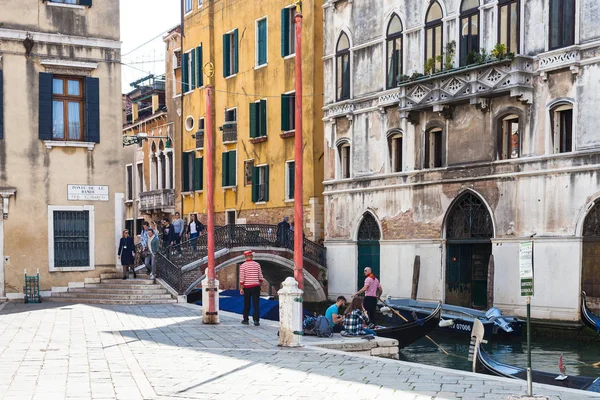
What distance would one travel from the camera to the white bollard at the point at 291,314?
12.2 m

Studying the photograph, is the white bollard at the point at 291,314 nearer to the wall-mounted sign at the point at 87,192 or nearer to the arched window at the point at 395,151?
the wall-mounted sign at the point at 87,192

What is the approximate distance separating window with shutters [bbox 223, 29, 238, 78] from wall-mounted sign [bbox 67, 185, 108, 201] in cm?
1339

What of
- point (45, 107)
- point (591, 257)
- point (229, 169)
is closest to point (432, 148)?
point (591, 257)

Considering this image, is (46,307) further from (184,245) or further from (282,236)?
(282,236)

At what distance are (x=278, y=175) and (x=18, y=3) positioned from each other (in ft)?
40.7

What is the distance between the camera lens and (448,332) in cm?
2108

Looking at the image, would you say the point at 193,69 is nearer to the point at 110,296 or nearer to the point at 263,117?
the point at 263,117

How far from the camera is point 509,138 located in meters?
22.1

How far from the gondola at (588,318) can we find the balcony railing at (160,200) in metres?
22.2

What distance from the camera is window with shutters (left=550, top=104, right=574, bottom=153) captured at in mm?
20625

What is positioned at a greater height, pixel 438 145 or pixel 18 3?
pixel 18 3

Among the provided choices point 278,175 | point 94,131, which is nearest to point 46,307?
point 94,131

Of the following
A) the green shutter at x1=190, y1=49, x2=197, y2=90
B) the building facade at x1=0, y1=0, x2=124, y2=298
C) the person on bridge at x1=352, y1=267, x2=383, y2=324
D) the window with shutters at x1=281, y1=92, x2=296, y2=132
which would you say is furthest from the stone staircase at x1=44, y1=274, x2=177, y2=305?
the green shutter at x1=190, y1=49, x2=197, y2=90

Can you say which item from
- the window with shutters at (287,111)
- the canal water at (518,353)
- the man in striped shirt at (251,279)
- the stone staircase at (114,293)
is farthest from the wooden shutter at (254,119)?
the man in striped shirt at (251,279)
